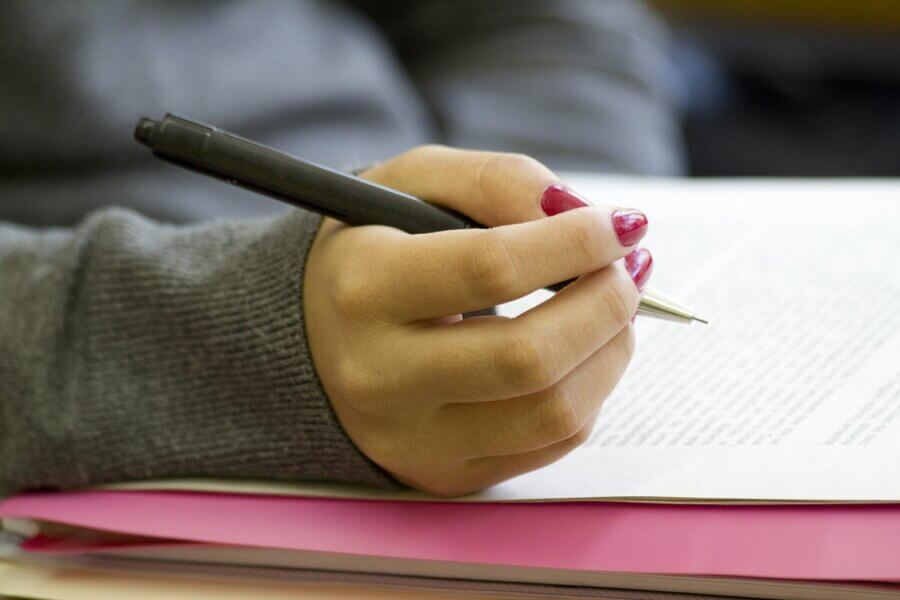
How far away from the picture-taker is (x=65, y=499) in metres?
0.42

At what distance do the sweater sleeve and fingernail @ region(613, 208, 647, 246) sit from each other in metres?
0.13

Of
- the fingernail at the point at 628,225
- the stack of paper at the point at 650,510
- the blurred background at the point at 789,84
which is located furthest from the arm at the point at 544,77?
the fingernail at the point at 628,225

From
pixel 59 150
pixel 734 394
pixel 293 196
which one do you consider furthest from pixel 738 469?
pixel 59 150

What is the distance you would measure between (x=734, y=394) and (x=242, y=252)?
0.22 metres

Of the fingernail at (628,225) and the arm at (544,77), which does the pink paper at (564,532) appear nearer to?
the fingernail at (628,225)

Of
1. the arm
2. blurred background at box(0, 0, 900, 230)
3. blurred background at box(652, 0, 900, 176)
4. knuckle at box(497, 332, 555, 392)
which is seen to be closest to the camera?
knuckle at box(497, 332, 555, 392)

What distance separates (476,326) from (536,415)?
0.04m

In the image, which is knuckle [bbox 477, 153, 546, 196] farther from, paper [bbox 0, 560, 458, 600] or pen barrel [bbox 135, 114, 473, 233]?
paper [bbox 0, 560, 458, 600]

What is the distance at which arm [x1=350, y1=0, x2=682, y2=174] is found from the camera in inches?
31.7

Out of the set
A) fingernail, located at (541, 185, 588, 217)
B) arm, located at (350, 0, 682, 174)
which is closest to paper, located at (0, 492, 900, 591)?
fingernail, located at (541, 185, 588, 217)

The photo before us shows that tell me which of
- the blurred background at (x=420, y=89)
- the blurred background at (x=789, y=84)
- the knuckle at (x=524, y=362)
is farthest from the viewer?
the blurred background at (x=789, y=84)

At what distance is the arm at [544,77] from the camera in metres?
0.80

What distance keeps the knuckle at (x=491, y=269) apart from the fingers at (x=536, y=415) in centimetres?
4

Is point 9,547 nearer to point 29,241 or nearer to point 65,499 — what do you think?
point 65,499
